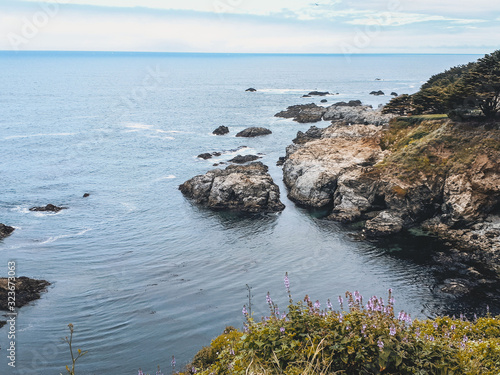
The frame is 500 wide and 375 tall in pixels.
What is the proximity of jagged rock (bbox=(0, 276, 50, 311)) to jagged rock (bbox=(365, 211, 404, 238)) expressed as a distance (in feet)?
105

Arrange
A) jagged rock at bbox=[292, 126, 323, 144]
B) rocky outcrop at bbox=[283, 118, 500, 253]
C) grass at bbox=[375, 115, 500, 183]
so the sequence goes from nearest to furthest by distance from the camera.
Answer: rocky outcrop at bbox=[283, 118, 500, 253] → grass at bbox=[375, 115, 500, 183] → jagged rock at bbox=[292, 126, 323, 144]

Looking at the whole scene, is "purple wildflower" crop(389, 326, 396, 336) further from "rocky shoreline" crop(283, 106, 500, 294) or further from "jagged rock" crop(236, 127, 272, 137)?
"jagged rock" crop(236, 127, 272, 137)

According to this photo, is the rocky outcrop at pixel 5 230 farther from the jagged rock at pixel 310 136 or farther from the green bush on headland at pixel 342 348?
the jagged rock at pixel 310 136

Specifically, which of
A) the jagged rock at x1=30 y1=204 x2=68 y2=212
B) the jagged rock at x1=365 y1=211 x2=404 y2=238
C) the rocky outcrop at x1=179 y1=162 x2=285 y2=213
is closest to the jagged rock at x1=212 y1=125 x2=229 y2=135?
the rocky outcrop at x1=179 y1=162 x2=285 y2=213

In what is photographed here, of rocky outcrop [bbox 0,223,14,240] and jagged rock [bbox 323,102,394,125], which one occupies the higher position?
jagged rock [bbox 323,102,394,125]

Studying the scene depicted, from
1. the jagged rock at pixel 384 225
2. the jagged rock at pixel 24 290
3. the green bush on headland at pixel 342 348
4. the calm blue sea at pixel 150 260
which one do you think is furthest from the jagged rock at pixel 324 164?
the green bush on headland at pixel 342 348

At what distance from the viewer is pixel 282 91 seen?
19925cm

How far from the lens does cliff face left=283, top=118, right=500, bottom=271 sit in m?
44.0

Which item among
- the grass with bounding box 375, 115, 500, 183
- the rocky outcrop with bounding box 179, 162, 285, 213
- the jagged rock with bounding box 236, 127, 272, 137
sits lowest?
the rocky outcrop with bounding box 179, 162, 285, 213

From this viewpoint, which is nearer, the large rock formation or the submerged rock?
the large rock formation

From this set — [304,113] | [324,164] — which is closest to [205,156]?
[324,164]

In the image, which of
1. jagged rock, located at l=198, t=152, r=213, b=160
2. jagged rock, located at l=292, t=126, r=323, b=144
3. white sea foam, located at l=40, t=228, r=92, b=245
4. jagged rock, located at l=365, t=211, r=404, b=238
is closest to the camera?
jagged rock, located at l=365, t=211, r=404, b=238

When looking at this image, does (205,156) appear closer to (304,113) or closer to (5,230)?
(5,230)

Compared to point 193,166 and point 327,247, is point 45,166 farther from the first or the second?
point 327,247
